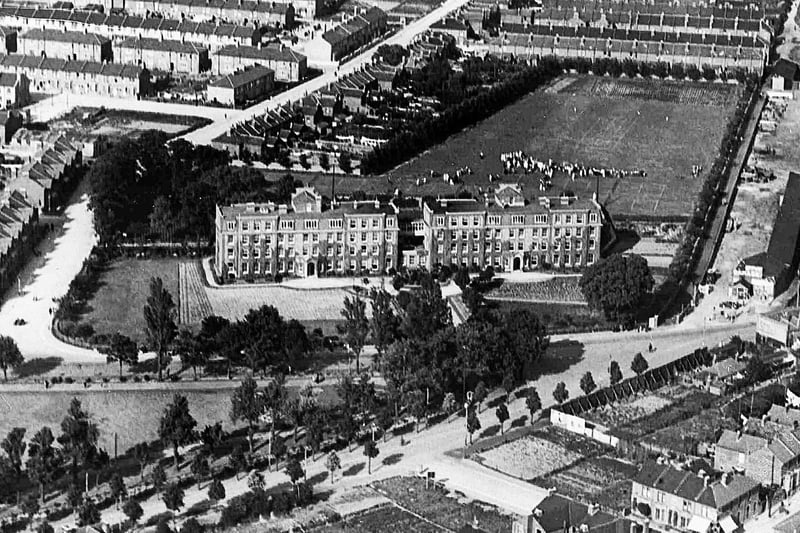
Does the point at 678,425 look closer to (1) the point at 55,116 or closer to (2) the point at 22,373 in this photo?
(2) the point at 22,373

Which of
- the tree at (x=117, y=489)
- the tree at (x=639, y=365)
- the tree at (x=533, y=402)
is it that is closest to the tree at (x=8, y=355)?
the tree at (x=117, y=489)

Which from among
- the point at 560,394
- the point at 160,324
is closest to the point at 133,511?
the point at 160,324

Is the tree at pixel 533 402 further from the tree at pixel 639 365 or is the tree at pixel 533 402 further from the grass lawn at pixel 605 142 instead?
the grass lawn at pixel 605 142

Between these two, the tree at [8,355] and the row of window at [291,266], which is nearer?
the tree at [8,355]

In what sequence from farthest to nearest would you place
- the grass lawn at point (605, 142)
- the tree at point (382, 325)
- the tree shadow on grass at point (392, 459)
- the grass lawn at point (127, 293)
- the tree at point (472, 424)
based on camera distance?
the grass lawn at point (605, 142) → the grass lawn at point (127, 293) → the tree at point (382, 325) → the tree at point (472, 424) → the tree shadow on grass at point (392, 459)

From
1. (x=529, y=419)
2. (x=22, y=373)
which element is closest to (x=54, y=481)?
(x=22, y=373)

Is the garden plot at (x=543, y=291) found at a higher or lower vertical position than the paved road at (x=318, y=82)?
lower

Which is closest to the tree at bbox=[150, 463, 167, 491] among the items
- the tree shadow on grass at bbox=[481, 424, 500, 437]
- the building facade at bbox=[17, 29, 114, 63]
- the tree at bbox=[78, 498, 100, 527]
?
the tree at bbox=[78, 498, 100, 527]

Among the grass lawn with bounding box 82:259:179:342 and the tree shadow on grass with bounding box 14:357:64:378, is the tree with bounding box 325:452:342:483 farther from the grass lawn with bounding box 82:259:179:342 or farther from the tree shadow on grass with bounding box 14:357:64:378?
the grass lawn with bounding box 82:259:179:342
